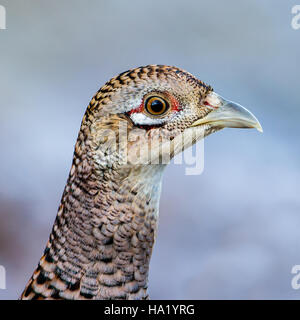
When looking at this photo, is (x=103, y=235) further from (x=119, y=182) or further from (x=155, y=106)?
(x=155, y=106)

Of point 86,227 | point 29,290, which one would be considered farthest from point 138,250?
point 29,290

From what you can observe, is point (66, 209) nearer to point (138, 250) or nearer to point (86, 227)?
point (86, 227)

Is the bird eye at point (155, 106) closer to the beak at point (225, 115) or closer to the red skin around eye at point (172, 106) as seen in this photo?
the red skin around eye at point (172, 106)

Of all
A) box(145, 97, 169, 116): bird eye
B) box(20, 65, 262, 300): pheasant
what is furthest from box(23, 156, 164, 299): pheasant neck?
box(145, 97, 169, 116): bird eye

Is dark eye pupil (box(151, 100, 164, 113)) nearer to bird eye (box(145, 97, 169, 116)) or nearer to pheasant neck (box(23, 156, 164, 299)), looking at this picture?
bird eye (box(145, 97, 169, 116))

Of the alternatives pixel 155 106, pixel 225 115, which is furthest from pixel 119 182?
pixel 225 115
